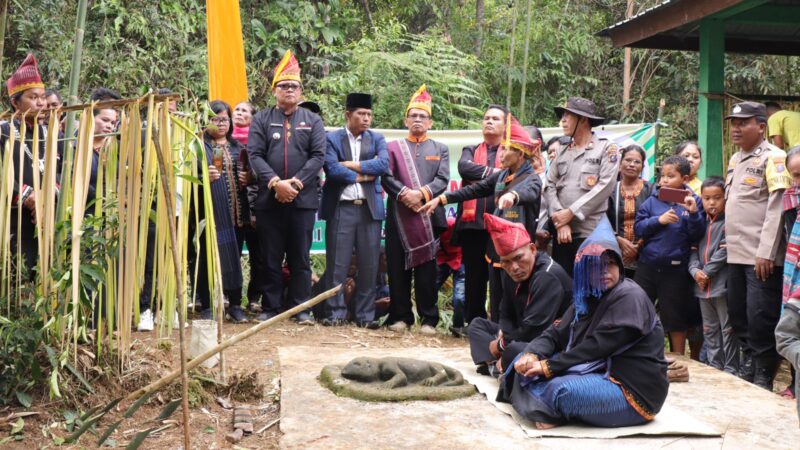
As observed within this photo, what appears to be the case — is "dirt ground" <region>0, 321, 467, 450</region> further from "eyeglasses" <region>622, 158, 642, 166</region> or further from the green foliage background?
the green foliage background

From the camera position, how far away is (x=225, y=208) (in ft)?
23.2

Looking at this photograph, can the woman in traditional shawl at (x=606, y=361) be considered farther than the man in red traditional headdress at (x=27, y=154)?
No

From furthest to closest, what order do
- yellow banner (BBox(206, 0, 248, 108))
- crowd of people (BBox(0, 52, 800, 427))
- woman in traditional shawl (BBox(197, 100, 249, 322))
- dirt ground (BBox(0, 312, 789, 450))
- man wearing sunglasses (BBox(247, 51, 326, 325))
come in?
yellow banner (BBox(206, 0, 248, 108)) → man wearing sunglasses (BBox(247, 51, 326, 325)) → woman in traditional shawl (BBox(197, 100, 249, 322)) → crowd of people (BBox(0, 52, 800, 427)) → dirt ground (BBox(0, 312, 789, 450))

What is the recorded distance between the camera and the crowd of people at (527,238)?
4.45m

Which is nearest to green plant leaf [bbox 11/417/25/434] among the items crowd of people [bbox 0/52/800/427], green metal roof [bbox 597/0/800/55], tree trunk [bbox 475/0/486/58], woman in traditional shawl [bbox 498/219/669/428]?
crowd of people [bbox 0/52/800/427]

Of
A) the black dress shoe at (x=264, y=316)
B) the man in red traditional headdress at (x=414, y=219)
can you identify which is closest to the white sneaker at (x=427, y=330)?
the man in red traditional headdress at (x=414, y=219)

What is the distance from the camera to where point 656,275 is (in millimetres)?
6703

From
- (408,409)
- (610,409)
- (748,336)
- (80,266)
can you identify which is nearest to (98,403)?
(80,266)

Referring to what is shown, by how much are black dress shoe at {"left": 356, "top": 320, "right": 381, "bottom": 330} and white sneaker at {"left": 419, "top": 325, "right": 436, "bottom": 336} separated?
0.36 m

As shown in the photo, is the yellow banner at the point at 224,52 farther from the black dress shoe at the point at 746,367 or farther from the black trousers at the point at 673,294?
the black dress shoe at the point at 746,367

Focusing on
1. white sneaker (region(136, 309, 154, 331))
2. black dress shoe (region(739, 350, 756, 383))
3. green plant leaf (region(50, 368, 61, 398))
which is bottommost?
black dress shoe (region(739, 350, 756, 383))

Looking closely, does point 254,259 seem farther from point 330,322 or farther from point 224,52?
point 224,52

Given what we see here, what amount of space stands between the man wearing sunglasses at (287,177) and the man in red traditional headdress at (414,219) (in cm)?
66

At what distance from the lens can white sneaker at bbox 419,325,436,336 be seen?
735 cm
